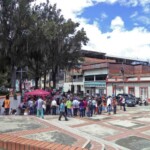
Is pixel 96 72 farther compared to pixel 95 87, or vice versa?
pixel 96 72

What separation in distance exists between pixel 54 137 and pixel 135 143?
4.18 metres

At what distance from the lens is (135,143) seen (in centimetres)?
1393

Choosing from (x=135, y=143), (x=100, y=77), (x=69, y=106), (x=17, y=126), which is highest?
(x=100, y=77)

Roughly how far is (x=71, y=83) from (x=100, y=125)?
57.6 meters

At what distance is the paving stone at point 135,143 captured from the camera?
13.0 metres

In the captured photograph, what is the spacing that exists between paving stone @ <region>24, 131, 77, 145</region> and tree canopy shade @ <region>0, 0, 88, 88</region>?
25508 millimetres

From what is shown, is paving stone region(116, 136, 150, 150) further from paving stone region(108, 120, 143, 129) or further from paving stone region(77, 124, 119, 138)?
paving stone region(108, 120, 143, 129)

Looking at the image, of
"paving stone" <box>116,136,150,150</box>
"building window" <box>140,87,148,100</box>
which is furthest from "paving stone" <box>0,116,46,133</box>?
"building window" <box>140,87,148,100</box>

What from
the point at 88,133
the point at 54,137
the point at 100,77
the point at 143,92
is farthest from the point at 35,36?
the point at 100,77

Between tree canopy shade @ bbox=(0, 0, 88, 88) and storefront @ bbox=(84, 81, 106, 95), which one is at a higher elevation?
tree canopy shade @ bbox=(0, 0, 88, 88)

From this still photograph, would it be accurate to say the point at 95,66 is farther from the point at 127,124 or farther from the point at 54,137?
the point at 54,137

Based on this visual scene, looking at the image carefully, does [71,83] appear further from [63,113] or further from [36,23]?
[63,113]

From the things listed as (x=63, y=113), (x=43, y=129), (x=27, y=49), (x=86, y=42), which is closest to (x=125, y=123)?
(x=63, y=113)

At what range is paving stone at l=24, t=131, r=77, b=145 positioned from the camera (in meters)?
11.1
